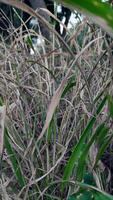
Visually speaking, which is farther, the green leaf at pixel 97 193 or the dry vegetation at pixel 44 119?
the dry vegetation at pixel 44 119

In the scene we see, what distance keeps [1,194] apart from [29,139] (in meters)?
0.18

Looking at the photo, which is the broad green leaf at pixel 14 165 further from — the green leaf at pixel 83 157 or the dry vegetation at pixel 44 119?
the green leaf at pixel 83 157

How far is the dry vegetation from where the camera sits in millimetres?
979

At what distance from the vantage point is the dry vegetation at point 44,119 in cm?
98

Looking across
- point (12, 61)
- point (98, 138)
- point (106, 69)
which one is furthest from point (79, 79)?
point (12, 61)

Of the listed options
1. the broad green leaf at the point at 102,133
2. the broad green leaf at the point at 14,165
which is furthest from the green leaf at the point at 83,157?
the broad green leaf at the point at 14,165

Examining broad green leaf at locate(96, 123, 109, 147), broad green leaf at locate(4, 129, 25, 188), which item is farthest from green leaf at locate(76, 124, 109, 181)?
broad green leaf at locate(4, 129, 25, 188)

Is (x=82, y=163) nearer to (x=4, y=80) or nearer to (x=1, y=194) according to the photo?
(x=1, y=194)

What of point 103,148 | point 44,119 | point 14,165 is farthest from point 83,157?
point 44,119

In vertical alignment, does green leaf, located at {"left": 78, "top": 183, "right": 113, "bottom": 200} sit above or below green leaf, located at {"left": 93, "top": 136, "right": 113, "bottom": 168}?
below

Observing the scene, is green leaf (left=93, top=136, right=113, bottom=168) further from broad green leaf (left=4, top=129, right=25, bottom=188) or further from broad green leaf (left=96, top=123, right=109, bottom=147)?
broad green leaf (left=4, top=129, right=25, bottom=188)

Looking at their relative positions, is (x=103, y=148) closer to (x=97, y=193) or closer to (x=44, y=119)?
(x=97, y=193)

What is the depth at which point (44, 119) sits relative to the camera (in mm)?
1179

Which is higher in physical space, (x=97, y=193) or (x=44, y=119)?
(x=44, y=119)
